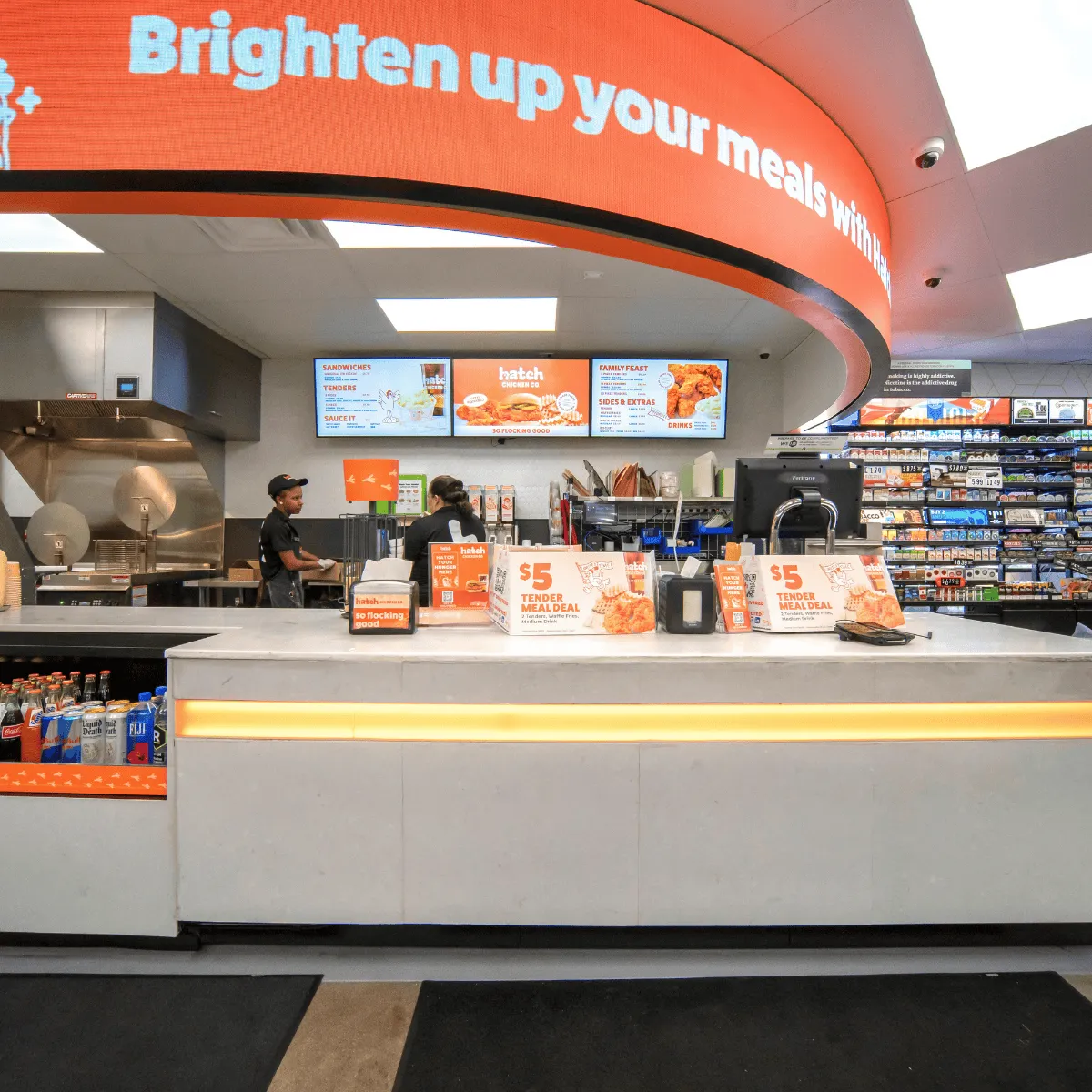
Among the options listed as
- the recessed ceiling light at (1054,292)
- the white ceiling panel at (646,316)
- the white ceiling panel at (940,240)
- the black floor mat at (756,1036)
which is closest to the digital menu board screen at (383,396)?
the white ceiling panel at (646,316)

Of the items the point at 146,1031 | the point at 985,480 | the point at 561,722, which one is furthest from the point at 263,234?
the point at 985,480

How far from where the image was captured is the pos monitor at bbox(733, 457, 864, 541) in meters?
2.63

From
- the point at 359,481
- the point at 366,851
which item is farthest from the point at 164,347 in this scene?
the point at 366,851

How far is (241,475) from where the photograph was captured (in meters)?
6.13

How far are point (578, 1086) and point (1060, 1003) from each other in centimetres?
137

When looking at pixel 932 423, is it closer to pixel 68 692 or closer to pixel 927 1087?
pixel 927 1087

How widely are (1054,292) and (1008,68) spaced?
2.98 meters

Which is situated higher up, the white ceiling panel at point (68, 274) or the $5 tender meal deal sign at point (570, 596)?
the white ceiling panel at point (68, 274)

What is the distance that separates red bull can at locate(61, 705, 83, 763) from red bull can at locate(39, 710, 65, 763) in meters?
0.01

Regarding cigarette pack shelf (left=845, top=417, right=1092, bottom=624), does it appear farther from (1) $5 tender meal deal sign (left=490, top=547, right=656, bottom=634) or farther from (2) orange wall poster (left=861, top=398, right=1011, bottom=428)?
(1) $5 tender meal deal sign (left=490, top=547, right=656, bottom=634)

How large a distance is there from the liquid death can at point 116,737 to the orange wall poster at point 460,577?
3.51 ft

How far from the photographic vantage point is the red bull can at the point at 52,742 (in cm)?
200

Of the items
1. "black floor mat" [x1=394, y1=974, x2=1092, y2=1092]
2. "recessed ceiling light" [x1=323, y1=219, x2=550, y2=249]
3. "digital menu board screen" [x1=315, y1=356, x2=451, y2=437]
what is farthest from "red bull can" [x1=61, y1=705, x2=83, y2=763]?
"digital menu board screen" [x1=315, y1=356, x2=451, y2=437]

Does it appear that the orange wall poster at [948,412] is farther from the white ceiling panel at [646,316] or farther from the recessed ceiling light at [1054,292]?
the white ceiling panel at [646,316]
